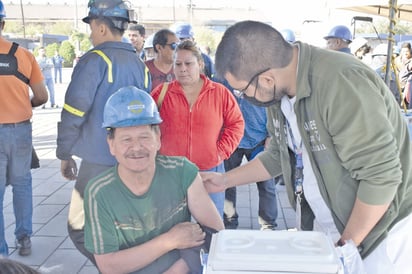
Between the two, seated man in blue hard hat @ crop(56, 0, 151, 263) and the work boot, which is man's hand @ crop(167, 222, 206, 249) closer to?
seated man in blue hard hat @ crop(56, 0, 151, 263)

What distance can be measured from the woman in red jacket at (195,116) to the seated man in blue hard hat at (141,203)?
0.93m

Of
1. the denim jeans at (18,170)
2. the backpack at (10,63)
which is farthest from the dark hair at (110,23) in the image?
the denim jeans at (18,170)

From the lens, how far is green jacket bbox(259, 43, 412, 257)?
1244 mm

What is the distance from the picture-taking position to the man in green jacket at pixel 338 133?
1.26m

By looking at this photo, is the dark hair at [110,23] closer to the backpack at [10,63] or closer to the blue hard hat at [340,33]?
the backpack at [10,63]

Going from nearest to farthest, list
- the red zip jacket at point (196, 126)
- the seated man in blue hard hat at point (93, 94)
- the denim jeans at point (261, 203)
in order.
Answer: the seated man in blue hard hat at point (93, 94), the red zip jacket at point (196, 126), the denim jeans at point (261, 203)

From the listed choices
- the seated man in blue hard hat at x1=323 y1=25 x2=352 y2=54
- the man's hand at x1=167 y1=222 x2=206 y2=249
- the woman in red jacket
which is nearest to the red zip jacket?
the woman in red jacket

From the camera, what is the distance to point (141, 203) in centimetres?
169

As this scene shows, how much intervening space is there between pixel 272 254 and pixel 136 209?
2.62 feet

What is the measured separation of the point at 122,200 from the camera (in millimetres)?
1672

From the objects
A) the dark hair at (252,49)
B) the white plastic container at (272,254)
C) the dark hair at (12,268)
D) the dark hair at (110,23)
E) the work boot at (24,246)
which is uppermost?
the dark hair at (110,23)

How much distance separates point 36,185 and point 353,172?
4.19 m

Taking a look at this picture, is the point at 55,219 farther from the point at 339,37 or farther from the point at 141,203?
the point at 339,37

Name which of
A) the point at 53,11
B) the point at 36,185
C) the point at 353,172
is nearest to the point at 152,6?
the point at 53,11
